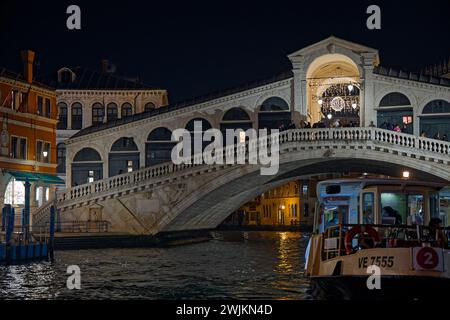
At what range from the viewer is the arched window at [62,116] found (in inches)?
1657

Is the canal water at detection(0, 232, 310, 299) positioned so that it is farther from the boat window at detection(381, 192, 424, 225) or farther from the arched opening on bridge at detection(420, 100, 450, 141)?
the arched opening on bridge at detection(420, 100, 450, 141)

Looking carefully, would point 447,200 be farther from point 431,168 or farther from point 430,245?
point 431,168

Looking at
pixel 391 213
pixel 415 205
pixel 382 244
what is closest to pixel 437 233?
pixel 382 244

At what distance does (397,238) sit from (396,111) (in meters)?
20.9

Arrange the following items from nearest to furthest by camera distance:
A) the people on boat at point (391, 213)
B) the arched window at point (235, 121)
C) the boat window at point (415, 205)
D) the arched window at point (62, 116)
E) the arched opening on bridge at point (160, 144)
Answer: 1. the people on boat at point (391, 213)
2. the boat window at point (415, 205)
3. the arched window at point (235, 121)
4. the arched opening on bridge at point (160, 144)
5. the arched window at point (62, 116)

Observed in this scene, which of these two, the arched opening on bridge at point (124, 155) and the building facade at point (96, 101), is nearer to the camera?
the arched opening on bridge at point (124, 155)

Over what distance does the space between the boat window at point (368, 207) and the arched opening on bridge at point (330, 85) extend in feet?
64.8

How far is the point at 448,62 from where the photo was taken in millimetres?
49875

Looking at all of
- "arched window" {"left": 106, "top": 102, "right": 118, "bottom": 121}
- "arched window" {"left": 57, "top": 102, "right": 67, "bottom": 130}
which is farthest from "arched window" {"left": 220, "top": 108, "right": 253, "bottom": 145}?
"arched window" {"left": 57, "top": 102, "right": 67, "bottom": 130}

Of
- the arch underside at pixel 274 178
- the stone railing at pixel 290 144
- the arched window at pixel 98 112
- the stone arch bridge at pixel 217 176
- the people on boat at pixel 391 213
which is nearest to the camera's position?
the people on boat at pixel 391 213

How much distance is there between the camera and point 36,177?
105 feet

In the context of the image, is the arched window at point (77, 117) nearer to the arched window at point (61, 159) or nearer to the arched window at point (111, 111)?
the arched window at point (111, 111)

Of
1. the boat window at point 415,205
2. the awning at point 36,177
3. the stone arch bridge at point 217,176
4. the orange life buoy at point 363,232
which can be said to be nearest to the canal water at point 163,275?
the stone arch bridge at point 217,176
